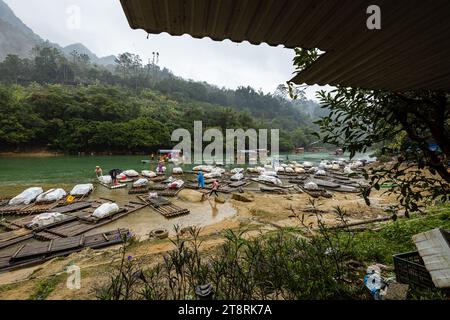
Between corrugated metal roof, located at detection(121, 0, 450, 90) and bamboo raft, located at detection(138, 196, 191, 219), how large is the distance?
817 cm

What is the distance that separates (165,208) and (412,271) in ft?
28.5

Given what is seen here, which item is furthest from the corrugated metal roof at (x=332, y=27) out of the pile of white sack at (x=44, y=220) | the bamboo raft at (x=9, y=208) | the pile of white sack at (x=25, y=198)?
the pile of white sack at (x=25, y=198)

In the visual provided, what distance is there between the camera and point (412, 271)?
2.81 metres

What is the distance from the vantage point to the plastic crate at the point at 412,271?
2.65 metres

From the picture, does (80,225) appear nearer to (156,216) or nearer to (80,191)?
(156,216)

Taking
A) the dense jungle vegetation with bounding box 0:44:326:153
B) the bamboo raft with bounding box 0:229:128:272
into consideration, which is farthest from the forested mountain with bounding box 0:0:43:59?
the bamboo raft with bounding box 0:229:128:272

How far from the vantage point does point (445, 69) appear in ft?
7.23

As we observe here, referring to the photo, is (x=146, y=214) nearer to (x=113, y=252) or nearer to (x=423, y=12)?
(x=113, y=252)

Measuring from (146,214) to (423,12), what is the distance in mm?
9744

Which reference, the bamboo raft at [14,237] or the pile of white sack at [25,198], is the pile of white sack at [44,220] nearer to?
the bamboo raft at [14,237]

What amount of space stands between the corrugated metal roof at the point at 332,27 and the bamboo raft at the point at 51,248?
4788 millimetres

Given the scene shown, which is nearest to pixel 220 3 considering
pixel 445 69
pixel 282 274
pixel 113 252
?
pixel 445 69

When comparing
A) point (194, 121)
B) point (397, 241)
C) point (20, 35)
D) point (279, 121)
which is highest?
point (20, 35)

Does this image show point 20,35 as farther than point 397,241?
Yes
